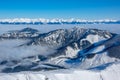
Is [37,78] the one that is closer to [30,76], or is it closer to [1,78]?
[30,76]

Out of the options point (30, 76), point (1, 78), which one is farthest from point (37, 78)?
point (1, 78)

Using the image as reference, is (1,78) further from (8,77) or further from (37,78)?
(37,78)

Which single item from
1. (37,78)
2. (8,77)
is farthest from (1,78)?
(37,78)
